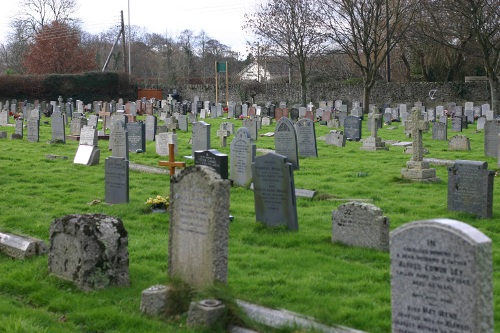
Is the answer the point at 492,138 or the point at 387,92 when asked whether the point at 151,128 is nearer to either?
the point at 492,138

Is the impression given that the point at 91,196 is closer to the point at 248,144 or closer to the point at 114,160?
the point at 114,160

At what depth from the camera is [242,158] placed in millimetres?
14852

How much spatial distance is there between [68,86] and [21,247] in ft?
166

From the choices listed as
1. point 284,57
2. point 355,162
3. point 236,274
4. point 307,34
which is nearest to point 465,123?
point 355,162

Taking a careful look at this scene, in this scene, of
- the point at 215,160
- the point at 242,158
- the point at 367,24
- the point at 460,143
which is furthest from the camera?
the point at 367,24

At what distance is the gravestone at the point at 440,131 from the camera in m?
24.8

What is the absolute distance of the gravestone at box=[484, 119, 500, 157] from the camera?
63.3 ft

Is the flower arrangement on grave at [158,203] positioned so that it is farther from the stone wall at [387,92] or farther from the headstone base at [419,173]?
the stone wall at [387,92]

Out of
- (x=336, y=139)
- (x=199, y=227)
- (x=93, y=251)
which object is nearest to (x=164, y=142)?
(x=336, y=139)

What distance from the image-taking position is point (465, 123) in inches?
1199

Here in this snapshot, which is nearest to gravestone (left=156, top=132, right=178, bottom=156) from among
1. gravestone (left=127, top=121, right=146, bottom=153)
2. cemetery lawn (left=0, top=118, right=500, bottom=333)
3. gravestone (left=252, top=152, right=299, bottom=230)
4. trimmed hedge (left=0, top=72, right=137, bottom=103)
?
gravestone (left=127, top=121, right=146, bottom=153)

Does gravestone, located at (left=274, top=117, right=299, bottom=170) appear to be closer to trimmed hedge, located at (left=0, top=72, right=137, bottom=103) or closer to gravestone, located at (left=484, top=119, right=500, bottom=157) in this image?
gravestone, located at (left=484, top=119, right=500, bottom=157)

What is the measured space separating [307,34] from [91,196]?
107 feet

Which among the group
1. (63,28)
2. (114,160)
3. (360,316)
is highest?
(63,28)
